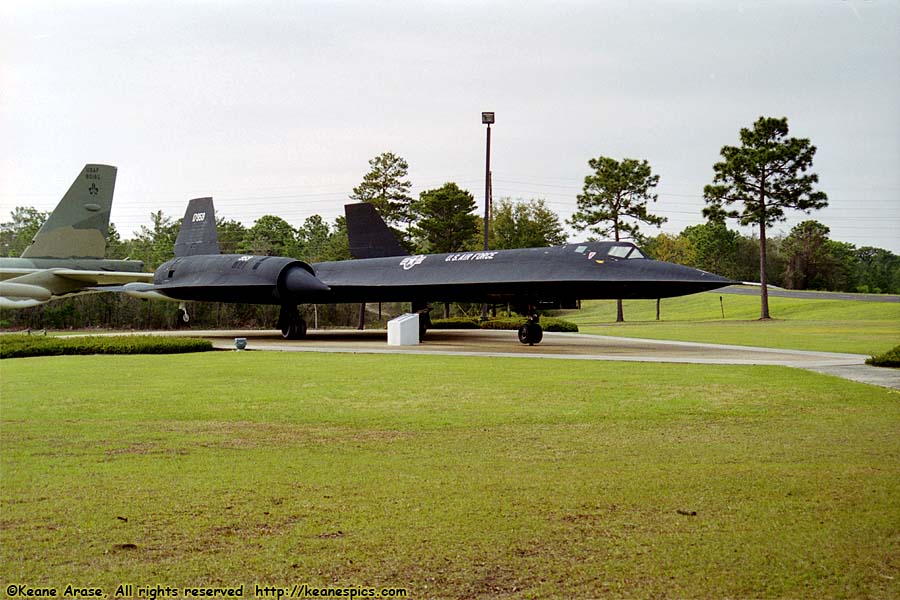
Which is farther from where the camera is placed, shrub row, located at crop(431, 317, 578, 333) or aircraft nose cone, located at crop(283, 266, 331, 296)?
shrub row, located at crop(431, 317, 578, 333)

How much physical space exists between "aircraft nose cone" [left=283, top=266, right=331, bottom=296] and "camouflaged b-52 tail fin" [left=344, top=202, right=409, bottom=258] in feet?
16.5

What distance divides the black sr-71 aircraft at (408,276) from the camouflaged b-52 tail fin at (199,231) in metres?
0.04

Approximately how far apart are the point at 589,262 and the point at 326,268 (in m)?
11.2

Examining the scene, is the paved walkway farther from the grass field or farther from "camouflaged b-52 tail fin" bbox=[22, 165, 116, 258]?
"camouflaged b-52 tail fin" bbox=[22, 165, 116, 258]

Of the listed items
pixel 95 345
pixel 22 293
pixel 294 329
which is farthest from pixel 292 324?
pixel 22 293

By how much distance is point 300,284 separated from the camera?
2633 cm

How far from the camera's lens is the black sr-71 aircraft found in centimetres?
2155

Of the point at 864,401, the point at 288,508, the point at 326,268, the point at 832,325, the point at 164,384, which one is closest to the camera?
the point at 288,508

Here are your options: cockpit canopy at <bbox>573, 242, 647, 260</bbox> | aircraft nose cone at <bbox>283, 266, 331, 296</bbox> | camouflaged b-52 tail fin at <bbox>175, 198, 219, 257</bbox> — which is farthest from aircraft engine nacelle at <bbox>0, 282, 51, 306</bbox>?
camouflaged b-52 tail fin at <bbox>175, 198, 219, 257</bbox>

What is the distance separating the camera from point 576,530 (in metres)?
4.91

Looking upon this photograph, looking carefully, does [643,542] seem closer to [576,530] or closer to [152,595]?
[576,530]

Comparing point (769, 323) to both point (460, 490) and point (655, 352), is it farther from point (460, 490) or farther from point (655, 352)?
point (460, 490)

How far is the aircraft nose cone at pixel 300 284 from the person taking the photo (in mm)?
26250

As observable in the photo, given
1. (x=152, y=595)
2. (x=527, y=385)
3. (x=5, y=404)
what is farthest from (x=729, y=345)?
(x=152, y=595)
